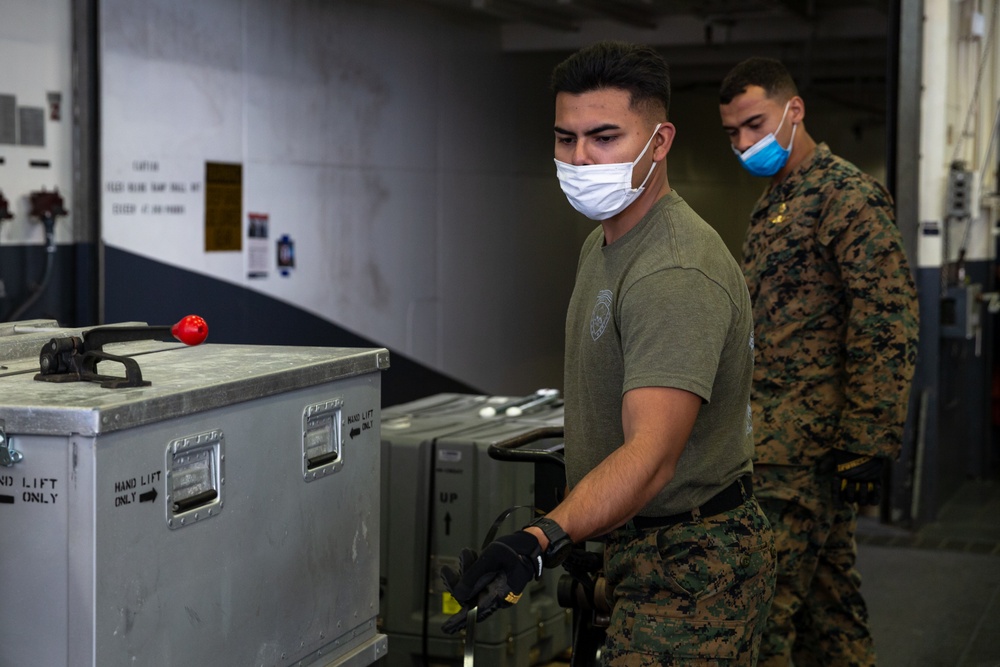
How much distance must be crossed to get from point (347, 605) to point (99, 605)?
2.29ft

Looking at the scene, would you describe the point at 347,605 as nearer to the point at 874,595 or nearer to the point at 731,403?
the point at 731,403

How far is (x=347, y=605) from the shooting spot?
2254 mm

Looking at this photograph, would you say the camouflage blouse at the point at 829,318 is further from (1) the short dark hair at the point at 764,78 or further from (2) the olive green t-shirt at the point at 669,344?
(2) the olive green t-shirt at the point at 669,344

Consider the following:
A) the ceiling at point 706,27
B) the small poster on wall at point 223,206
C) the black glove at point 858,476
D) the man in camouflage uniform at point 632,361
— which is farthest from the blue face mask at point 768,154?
the ceiling at point 706,27

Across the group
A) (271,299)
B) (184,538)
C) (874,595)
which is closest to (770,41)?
(271,299)

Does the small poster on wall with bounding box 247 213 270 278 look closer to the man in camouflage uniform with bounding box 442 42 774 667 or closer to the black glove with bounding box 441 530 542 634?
the man in camouflage uniform with bounding box 442 42 774 667

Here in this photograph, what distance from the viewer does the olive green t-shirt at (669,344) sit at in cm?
178

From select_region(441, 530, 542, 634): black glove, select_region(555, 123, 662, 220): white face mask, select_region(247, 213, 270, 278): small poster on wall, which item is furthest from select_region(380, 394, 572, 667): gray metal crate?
select_region(247, 213, 270, 278): small poster on wall

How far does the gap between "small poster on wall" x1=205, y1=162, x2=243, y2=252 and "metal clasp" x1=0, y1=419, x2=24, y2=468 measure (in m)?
4.18

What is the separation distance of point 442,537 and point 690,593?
166cm

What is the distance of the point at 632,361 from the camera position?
179 cm

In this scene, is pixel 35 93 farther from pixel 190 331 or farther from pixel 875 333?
pixel 875 333

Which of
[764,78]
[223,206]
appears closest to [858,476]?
[764,78]

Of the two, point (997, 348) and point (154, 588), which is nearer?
point (154, 588)
